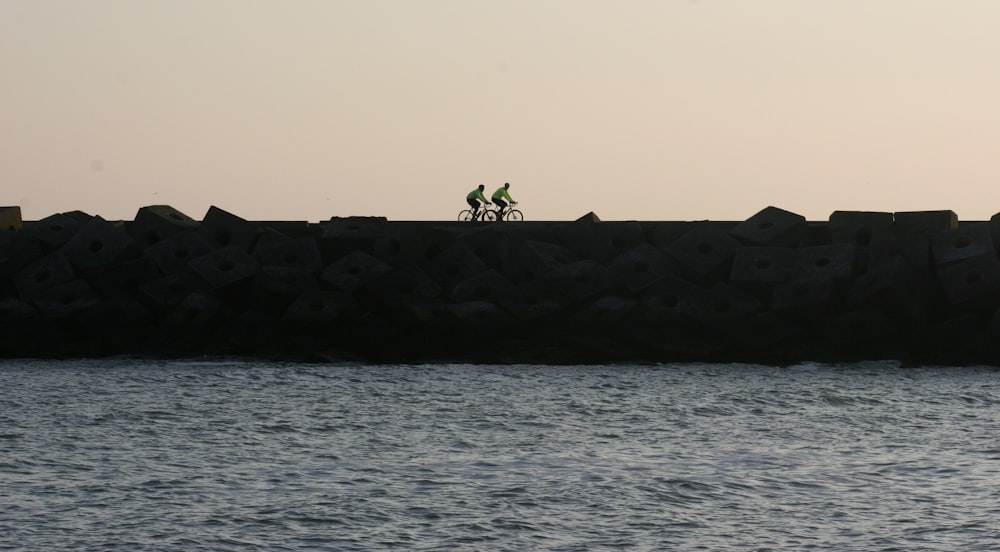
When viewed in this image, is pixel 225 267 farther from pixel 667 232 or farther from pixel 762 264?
pixel 762 264

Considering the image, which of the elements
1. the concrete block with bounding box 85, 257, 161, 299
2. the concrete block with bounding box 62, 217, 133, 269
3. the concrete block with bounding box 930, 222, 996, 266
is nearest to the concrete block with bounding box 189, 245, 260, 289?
the concrete block with bounding box 85, 257, 161, 299

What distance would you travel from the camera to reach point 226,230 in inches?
1061

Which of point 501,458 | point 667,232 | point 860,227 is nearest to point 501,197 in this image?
point 667,232

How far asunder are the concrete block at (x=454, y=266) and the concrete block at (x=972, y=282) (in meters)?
7.42

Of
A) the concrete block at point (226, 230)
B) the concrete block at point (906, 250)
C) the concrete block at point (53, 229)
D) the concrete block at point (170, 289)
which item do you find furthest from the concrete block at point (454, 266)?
the concrete block at point (53, 229)

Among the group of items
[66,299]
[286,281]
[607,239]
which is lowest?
[66,299]

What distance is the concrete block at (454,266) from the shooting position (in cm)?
2525

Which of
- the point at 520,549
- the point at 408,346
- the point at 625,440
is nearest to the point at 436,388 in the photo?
the point at 408,346

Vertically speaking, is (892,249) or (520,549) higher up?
(892,249)

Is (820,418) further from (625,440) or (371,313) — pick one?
(371,313)

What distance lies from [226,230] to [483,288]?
16.8 ft

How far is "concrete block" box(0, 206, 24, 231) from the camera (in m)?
28.2

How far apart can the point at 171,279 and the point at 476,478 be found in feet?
42.7

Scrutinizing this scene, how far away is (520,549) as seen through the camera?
11.1 m
